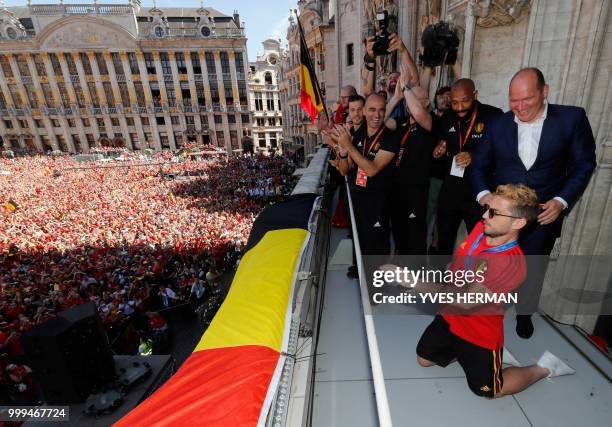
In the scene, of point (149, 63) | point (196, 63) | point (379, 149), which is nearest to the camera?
point (379, 149)

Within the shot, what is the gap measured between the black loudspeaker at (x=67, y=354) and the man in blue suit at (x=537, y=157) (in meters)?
5.16

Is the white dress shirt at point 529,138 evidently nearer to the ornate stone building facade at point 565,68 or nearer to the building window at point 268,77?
the ornate stone building facade at point 565,68

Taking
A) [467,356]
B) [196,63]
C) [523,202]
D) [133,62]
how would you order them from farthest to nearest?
1. [196,63]
2. [133,62]
3. [467,356]
4. [523,202]

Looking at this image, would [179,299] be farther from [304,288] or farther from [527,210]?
[527,210]

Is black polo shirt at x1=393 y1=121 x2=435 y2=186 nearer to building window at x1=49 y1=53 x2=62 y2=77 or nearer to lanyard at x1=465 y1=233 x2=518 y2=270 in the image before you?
lanyard at x1=465 y1=233 x2=518 y2=270

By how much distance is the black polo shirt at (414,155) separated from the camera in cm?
354

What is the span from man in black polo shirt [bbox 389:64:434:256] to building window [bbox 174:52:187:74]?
61.3 metres

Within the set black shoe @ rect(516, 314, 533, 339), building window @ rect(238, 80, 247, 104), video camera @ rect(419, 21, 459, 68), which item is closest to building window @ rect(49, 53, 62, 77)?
building window @ rect(238, 80, 247, 104)

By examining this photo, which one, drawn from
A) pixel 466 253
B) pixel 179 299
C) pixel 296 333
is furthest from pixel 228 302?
pixel 179 299

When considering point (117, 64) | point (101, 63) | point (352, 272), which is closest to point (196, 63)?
point (117, 64)

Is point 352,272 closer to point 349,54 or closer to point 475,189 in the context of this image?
point 475,189

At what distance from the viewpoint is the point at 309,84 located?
6.55m

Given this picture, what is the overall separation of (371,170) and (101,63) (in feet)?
221

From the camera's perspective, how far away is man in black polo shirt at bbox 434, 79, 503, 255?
3330mm
